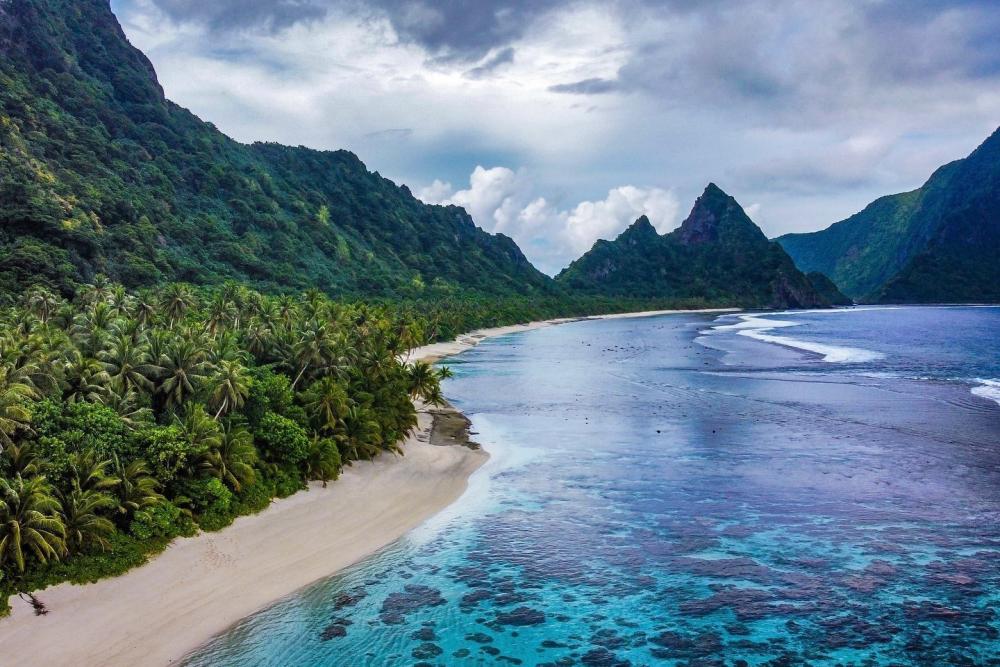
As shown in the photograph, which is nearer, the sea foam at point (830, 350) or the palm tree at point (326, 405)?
the palm tree at point (326, 405)

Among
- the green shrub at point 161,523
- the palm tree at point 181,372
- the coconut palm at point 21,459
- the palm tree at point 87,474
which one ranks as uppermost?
the palm tree at point 181,372

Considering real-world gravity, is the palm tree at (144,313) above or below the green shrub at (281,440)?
above

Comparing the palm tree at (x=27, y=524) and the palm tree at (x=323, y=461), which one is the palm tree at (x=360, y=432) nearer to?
the palm tree at (x=323, y=461)

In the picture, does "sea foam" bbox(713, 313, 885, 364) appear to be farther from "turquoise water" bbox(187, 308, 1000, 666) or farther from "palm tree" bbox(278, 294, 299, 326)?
"palm tree" bbox(278, 294, 299, 326)

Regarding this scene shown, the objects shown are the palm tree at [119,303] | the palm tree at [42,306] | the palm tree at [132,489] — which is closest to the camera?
the palm tree at [132,489]

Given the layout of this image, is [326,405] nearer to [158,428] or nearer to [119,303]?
[158,428]

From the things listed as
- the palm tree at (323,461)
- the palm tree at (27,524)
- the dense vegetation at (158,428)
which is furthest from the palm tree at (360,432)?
the palm tree at (27,524)

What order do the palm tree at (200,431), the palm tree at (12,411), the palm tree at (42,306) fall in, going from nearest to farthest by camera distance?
the palm tree at (12,411) < the palm tree at (200,431) < the palm tree at (42,306)

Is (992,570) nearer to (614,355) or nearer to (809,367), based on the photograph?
(809,367)
